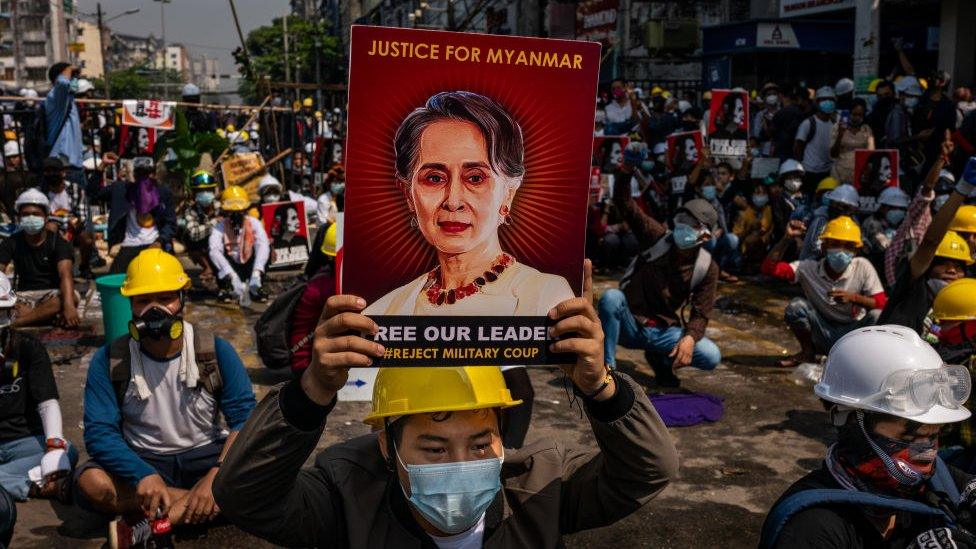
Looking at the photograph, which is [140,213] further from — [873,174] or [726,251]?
[873,174]

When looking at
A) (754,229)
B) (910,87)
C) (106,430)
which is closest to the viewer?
(106,430)

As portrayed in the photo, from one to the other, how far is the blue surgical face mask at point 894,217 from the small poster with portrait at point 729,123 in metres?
2.23

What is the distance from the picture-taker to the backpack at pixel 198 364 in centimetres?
470

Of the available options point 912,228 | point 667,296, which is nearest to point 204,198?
point 667,296

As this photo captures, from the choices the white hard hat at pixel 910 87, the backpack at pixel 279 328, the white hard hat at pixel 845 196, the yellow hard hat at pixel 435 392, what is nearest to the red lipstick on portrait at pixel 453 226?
the yellow hard hat at pixel 435 392

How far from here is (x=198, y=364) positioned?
4.82 m

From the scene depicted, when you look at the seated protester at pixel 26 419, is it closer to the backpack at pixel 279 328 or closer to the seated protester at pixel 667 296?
the backpack at pixel 279 328

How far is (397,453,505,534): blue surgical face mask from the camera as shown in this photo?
2.51 m

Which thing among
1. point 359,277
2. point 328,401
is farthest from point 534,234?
point 328,401

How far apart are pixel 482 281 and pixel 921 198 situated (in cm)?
725

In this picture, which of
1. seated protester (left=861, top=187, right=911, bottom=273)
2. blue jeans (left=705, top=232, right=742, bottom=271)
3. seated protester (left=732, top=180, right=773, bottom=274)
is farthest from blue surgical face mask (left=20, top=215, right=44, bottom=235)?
seated protester (left=861, top=187, right=911, bottom=273)

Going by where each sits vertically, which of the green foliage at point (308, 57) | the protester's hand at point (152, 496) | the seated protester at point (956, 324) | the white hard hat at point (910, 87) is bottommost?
the protester's hand at point (152, 496)

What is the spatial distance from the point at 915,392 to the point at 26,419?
15.5ft

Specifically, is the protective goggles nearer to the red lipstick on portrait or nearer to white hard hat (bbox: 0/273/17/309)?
the red lipstick on portrait
